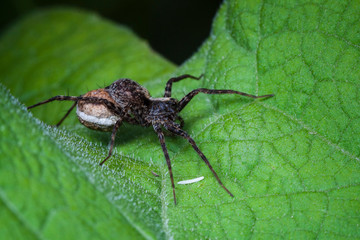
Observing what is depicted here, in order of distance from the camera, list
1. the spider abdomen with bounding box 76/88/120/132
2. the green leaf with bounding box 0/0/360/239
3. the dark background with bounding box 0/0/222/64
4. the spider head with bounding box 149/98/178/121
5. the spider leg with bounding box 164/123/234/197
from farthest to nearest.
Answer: the dark background with bounding box 0/0/222/64 < the spider head with bounding box 149/98/178/121 < the spider abdomen with bounding box 76/88/120/132 < the spider leg with bounding box 164/123/234/197 < the green leaf with bounding box 0/0/360/239

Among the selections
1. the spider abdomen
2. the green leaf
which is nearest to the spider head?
the green leaf

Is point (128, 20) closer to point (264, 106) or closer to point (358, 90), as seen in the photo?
point (264, 106)

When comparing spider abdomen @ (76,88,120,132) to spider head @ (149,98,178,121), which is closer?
spider abdomen @ (76,88,120,132)

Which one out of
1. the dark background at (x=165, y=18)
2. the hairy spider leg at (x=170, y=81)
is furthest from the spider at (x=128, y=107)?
the dark background at (x=165, y=18)

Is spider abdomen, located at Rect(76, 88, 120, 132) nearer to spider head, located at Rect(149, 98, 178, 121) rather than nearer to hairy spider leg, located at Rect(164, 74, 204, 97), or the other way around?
spider head, located at Rect(149, 98, 178, 121)

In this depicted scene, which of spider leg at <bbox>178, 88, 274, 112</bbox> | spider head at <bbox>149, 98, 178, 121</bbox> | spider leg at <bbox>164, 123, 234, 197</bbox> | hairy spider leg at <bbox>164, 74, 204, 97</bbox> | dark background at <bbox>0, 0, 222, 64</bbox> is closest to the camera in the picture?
spider leg at <bbox>164, 123, 234, 197</bbox>

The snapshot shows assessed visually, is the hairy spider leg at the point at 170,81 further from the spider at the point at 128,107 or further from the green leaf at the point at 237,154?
the green leaf at the point at 237,154

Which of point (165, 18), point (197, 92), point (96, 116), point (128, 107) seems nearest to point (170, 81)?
point (197, 92)
